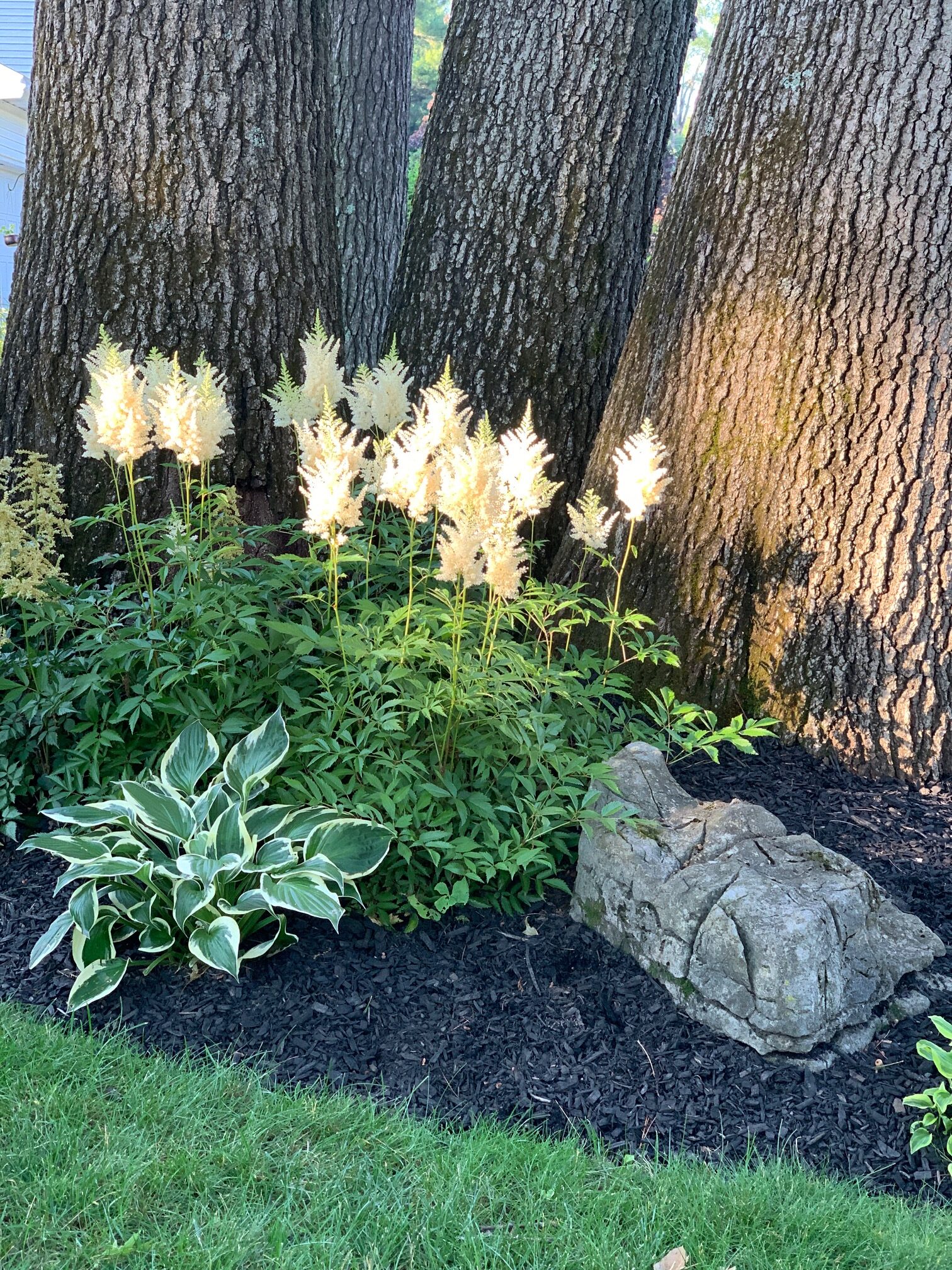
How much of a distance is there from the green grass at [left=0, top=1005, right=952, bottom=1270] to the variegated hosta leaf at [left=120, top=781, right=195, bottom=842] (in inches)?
28.7

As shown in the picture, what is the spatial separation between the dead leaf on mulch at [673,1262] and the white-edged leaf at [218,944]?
1.36 m

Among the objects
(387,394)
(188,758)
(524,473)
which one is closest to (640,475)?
(524,473)

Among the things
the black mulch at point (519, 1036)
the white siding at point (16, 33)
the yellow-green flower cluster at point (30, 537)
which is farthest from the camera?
the white siding at point (16, 33)

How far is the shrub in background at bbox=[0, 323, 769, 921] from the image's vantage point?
320 cm

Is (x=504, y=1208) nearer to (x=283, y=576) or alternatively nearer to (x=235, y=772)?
(x=235, y=772)

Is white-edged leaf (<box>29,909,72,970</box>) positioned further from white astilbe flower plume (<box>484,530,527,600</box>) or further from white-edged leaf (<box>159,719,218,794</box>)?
white astilbe flower plume (<box>484,530,527,600</box>)

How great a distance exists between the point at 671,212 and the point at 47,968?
3851mm

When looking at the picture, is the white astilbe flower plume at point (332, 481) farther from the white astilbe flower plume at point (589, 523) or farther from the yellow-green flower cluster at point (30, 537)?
the yellow-green flower cluster at point (30, 537)

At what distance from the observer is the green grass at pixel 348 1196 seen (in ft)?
7.61

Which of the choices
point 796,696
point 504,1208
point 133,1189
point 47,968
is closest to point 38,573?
point 47,968

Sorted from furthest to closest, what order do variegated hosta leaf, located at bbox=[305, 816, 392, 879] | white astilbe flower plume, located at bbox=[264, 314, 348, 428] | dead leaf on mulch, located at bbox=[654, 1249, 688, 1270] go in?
white astilbe flower plume, located at bbox=[264, 314, 348, 428], variegated hosta leaf, located at bbox=[305, 816, 392, 879], dead leaf on mulch, located at bbox=[654, 1249, 688, 1270]

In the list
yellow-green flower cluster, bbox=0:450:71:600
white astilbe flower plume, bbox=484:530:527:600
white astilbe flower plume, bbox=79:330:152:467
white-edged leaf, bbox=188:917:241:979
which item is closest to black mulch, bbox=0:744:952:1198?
white-edged leaf, bbox=188:917:241:979

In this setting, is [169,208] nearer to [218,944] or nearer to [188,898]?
[188,898]

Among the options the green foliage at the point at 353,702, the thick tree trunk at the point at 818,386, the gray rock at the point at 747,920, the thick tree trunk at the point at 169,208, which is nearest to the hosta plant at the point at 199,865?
the green foliage at the point at 353,702
